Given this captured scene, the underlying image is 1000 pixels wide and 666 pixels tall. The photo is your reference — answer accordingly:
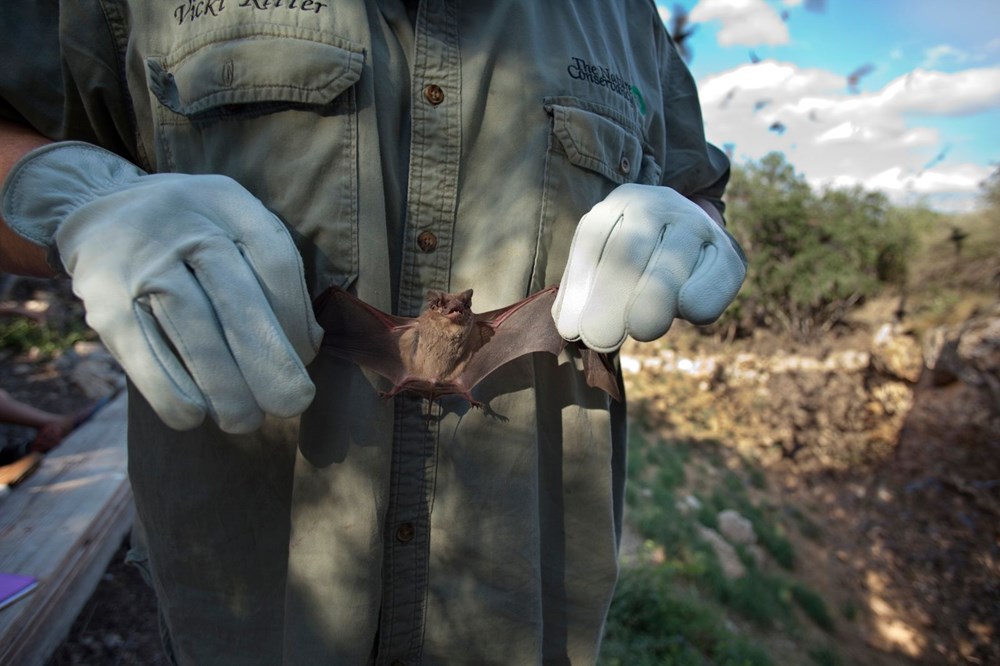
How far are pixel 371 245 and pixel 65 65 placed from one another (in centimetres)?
74

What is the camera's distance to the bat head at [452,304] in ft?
4.05

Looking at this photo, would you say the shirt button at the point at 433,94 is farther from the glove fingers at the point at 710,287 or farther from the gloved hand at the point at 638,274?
the glove fingers at the point at 710,287

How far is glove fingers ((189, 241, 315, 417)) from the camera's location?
3.34ft

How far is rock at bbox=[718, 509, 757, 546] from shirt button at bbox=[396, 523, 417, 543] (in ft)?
22.0

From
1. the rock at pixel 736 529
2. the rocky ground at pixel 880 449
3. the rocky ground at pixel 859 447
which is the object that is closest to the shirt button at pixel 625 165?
the rocky ground at pixel 859 447

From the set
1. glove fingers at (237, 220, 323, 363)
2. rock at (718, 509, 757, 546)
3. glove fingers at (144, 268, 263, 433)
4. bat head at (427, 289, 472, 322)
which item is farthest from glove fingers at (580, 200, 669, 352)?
rock at (718, 509, 757, 546)

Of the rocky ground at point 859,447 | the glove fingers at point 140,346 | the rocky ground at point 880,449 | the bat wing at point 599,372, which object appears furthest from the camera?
the rocky ground at point 880,449

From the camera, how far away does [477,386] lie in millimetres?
1362

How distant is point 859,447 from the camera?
929 centimetres

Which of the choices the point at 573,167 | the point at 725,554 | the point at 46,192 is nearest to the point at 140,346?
the point at 46,192

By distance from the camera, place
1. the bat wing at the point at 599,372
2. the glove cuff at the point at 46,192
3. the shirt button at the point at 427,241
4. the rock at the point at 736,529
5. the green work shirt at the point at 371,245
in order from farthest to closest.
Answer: the rock at the point at 736,529
the bat wing at the point at 599,372
the shirt button at the point at 427,241
the green work shirt at the point at 371,245
the glove cuff at the point at 46,192

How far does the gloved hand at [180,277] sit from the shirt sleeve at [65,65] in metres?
0.19

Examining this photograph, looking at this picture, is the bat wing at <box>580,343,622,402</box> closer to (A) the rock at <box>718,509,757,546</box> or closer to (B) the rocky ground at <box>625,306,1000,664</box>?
(B) the rocky ground at <box>625,306,1000,664</box>

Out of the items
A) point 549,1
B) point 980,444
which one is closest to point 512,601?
point 549,1
